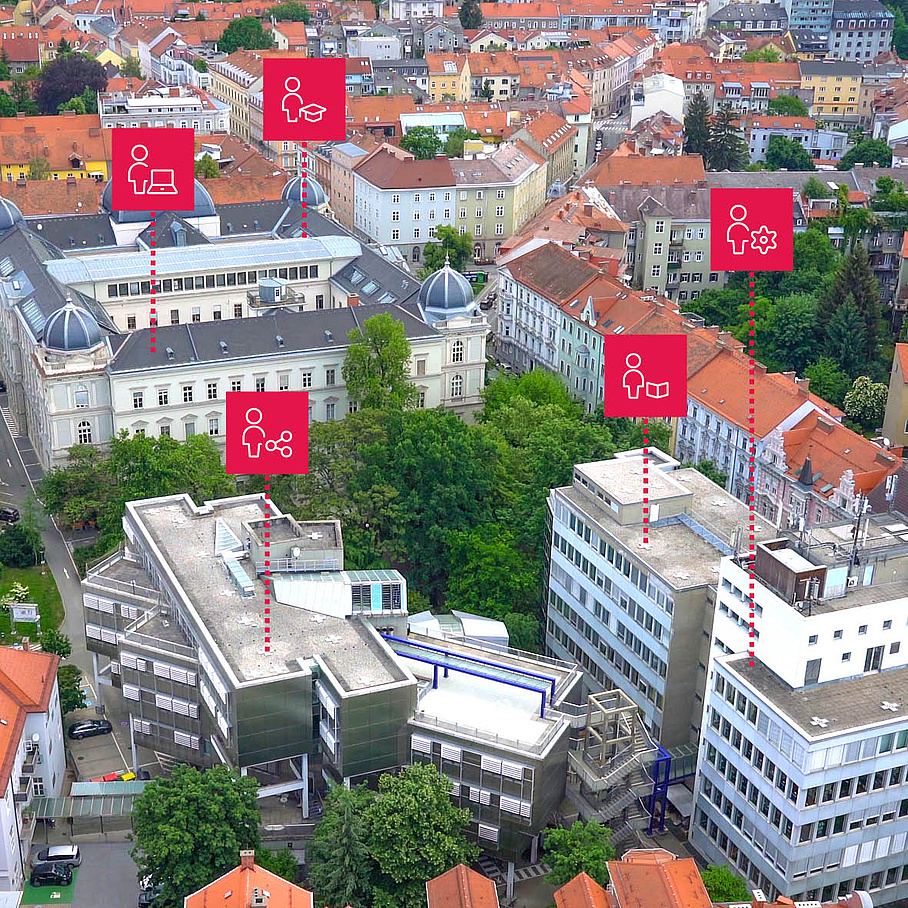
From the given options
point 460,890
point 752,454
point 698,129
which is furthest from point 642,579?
point 698,129

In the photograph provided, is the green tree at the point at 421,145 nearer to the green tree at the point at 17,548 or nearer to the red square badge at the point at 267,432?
the red square badge at the point at 267,432

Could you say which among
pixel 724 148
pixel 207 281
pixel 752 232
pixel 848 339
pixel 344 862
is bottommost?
pixel 344 862

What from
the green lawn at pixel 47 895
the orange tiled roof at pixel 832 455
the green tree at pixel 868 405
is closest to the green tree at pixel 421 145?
the green tree at pixel 868 405

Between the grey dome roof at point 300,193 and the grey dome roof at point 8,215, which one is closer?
the grey dome roof at point 8,215

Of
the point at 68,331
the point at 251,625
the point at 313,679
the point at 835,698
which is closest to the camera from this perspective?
the point at 835,698

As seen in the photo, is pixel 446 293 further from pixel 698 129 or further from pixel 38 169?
pixel 698 129

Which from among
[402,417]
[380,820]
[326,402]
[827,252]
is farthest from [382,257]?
[380,820]

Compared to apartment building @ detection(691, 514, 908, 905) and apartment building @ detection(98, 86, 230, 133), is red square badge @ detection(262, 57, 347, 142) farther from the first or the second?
apartment building @ detection(691, 514, 908, 905)
